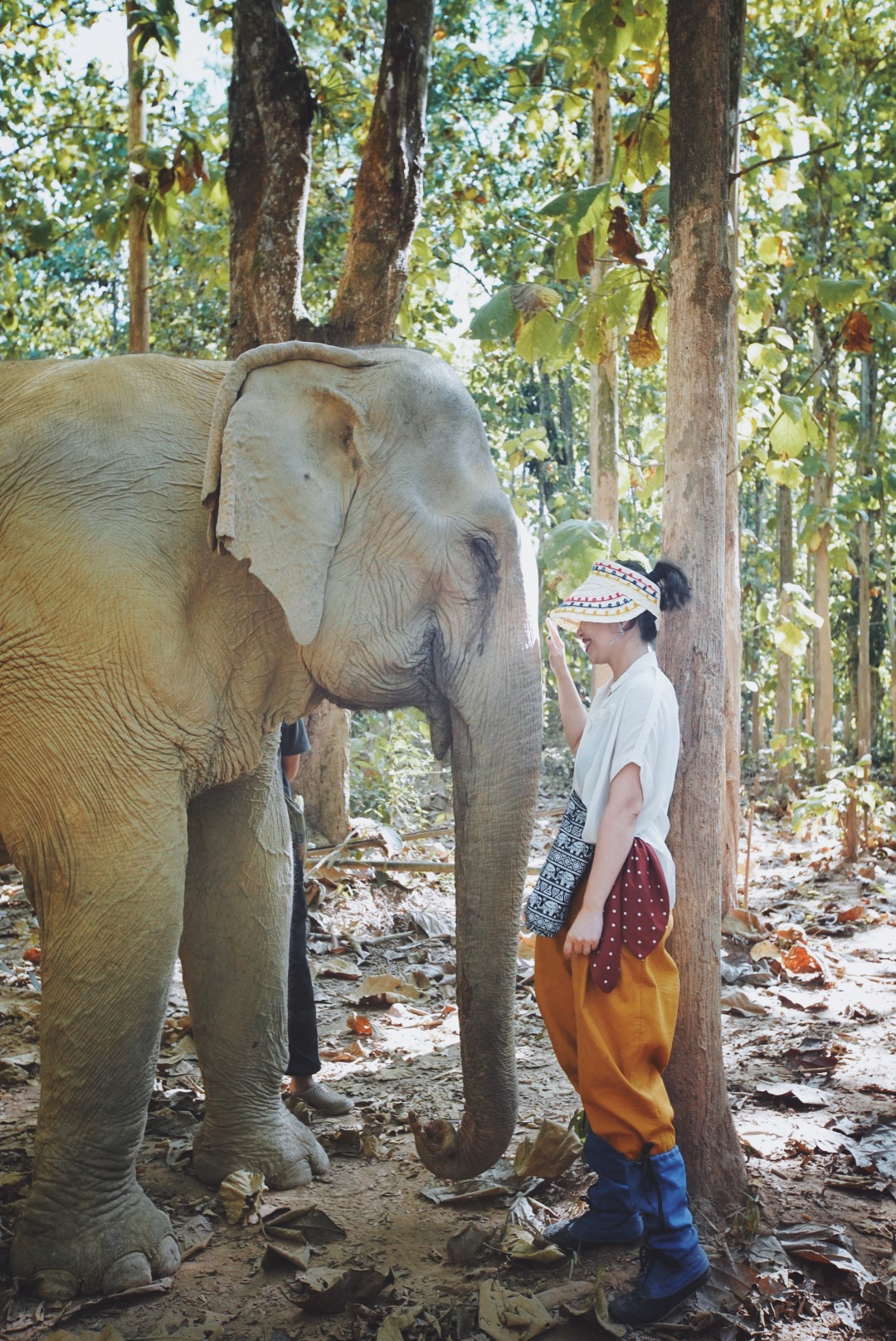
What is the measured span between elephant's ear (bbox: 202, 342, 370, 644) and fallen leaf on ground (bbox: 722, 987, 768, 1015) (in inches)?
108

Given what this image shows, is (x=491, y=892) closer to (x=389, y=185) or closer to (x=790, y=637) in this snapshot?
(x=389, y=185)

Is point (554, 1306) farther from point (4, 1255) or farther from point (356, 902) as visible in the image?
point (356, 902)

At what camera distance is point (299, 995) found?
13.2 feet

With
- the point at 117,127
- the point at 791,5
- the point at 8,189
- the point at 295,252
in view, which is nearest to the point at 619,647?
the point at 295,252

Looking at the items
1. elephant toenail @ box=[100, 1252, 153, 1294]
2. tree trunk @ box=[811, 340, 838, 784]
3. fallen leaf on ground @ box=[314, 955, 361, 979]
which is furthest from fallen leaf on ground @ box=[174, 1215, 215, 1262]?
tree trunk @ box=[811, 340, 838, 784]

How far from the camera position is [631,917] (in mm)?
2738

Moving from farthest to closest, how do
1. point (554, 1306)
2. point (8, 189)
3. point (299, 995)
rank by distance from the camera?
point (8, 189) → point (299, 995) → point (554, 1306)

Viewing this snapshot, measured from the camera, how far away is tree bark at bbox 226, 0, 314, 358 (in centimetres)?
561

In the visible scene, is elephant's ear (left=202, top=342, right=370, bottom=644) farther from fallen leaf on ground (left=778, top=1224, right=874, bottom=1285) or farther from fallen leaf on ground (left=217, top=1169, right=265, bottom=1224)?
A: fallen leaf on ground (left=778, top=1224, right=874, bottom=1285)

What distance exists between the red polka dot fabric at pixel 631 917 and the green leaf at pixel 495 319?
2.06 m

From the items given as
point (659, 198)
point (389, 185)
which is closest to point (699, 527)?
point (659, 198)

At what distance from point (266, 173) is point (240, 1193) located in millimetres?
4571

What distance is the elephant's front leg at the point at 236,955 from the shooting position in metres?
3.56

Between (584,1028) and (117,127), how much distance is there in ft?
29.8
